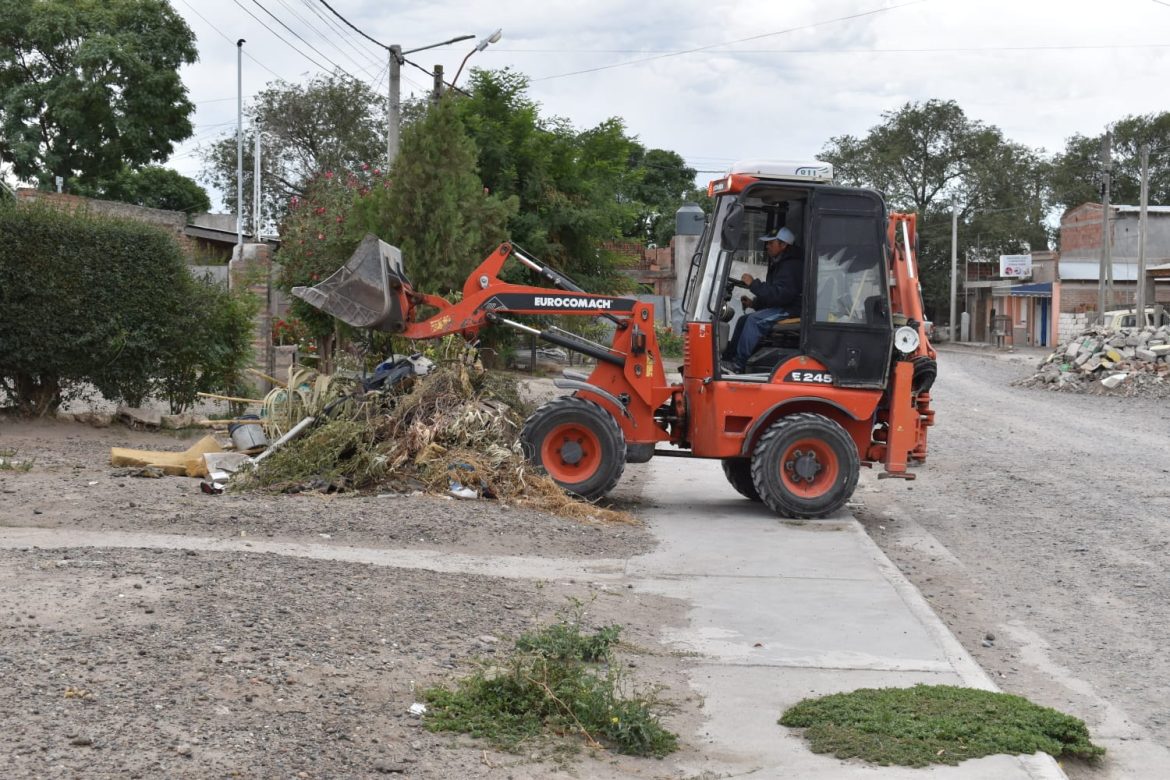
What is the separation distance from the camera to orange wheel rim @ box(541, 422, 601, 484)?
11930 mm

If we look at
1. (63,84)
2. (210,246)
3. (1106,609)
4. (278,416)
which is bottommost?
(1106,609)

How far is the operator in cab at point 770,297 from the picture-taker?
12.1m

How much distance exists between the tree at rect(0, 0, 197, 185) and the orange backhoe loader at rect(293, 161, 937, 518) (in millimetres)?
39541

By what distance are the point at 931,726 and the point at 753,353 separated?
6671 millimetres

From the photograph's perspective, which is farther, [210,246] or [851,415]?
[210,246]

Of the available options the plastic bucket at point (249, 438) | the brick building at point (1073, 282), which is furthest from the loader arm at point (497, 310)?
the brick building at point (1073, 282)

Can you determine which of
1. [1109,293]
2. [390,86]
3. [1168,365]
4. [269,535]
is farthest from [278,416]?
[1109,293]

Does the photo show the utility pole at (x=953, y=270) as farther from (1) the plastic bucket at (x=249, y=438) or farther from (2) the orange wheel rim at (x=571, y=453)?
(1) the plastic bucket at (x=249, y=438)

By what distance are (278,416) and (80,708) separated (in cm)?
800

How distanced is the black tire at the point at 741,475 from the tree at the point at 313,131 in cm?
4582

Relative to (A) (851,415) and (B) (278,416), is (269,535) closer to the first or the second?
(B) (278,416)

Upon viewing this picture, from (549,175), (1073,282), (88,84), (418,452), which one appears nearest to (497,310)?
(418,452)

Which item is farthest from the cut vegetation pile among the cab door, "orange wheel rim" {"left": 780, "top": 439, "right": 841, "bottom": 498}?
the cab door

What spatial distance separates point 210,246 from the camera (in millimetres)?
42656
